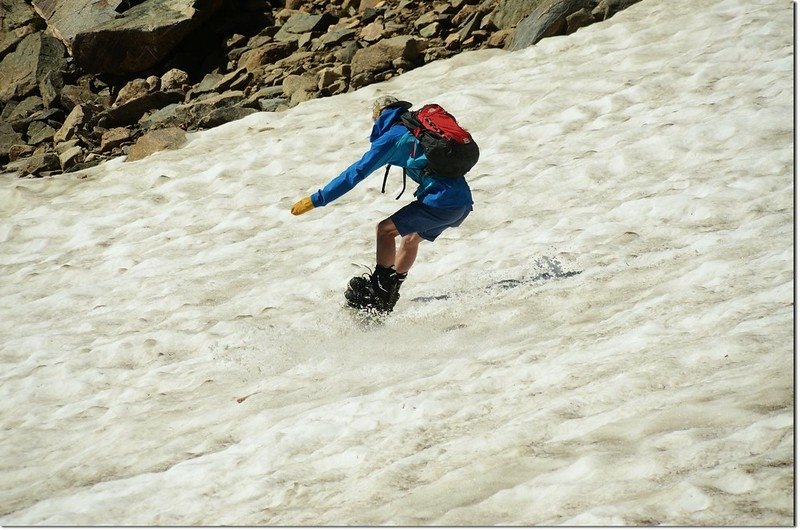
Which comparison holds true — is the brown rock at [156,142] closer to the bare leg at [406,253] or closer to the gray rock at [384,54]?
the gray rock at [384,54]

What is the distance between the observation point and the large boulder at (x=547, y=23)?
1619cm

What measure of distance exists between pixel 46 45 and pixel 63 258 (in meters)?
9.70

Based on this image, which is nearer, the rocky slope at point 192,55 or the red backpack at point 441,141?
the red backpack at point 441,141

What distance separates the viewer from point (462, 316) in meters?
8.38

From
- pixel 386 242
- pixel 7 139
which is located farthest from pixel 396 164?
pixel 7 139

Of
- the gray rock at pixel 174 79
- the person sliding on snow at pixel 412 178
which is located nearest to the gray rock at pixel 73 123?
the gray rock at pixel 174 79

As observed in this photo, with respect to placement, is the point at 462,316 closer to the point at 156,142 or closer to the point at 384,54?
the point at 156,142

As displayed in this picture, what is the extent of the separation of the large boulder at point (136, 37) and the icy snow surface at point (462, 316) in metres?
4.82

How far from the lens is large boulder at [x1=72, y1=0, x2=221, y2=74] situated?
63.4 feet

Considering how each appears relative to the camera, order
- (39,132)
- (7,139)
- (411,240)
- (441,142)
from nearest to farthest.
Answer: (441,142)
(411,240)
(7,139)
(39,132)

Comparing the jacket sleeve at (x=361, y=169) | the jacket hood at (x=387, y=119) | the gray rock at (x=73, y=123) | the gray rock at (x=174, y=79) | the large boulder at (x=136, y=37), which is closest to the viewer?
the jacket sleeve at (x=361, y=169)

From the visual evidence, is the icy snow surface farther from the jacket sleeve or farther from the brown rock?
the jacket sleeve

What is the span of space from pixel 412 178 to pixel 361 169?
2.20 feet

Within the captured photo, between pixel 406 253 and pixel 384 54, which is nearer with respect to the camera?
pixel 406 253
